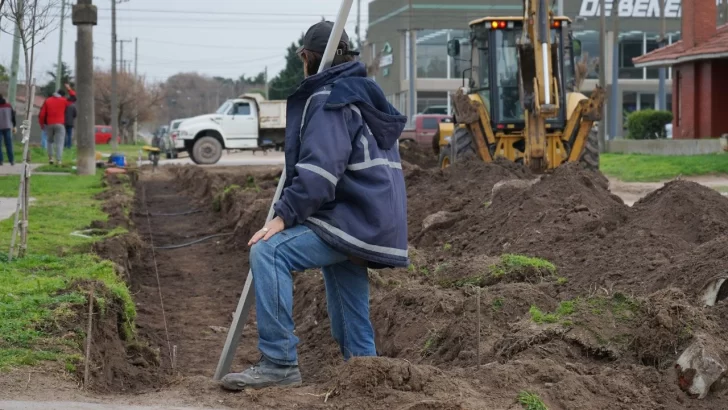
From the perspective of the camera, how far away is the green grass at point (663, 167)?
81.8ft

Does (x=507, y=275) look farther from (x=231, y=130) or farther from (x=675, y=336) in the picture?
(x=231, y=130)

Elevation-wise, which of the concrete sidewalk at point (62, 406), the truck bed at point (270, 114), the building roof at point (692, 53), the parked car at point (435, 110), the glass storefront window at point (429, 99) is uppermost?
the glass storefront window at point (429, 99)

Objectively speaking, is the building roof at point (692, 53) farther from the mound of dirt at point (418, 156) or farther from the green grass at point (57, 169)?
the green grass at point (57, 169)

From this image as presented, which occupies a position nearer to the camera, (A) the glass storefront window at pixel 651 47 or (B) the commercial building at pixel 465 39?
(B) the commercial building at pixel 465 39

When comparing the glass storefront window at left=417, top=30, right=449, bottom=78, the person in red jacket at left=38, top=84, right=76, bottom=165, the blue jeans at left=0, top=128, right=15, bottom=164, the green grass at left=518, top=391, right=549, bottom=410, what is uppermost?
the glass storefront window at left=417, top=30, right=449, bottom=78

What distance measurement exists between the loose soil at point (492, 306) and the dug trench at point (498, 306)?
0.01m

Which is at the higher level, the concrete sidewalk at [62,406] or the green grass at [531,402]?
the green grass at [531,402]

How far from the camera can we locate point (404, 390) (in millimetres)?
4711

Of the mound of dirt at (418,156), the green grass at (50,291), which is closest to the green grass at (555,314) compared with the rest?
the green grass at (50,291)

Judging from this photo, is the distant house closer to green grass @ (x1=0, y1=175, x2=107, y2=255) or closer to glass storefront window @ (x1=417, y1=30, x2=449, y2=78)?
green grass @ (x1=0, y1=175, x2=107, y2=255)

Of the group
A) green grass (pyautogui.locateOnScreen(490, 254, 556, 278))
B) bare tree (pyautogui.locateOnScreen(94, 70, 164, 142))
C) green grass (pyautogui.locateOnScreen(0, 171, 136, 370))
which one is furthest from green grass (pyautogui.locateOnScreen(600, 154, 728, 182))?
bare tree (pyautogui.locateOnScreen(94, 70, 164, 142))

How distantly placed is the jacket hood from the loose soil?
1.04 metres

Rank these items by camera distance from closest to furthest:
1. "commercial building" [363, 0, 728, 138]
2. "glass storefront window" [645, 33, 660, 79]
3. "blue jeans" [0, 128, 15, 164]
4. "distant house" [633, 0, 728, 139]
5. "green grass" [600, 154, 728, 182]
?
"green grass" [600, 154, 728, 182] < "blue jeans" [0, 128, 15, 164] < "distant house" [633, 0, 728, 139] < "commercial building" [363, 0, 728, 138] < "glass storefront window" [645, 33, 660, 79]

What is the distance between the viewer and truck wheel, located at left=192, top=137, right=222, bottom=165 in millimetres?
36375
